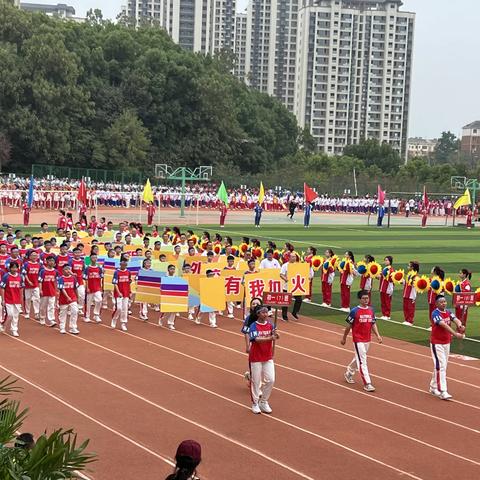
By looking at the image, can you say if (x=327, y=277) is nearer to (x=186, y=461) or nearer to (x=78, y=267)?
(x=78, y=267)

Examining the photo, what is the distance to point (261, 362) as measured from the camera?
517 inches

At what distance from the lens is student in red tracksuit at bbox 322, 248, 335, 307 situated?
77.8 feet

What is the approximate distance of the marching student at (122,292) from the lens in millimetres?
19578

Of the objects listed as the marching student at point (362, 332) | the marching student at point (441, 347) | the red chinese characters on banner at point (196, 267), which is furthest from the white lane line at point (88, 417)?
the red chinese characters on banner at point (196, 267)

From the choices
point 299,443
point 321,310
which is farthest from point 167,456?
point 321,310

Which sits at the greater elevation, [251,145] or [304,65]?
[304,65]

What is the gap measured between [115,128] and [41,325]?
180 ft

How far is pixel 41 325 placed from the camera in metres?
19.8

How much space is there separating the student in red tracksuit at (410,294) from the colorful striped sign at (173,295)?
5673 mm

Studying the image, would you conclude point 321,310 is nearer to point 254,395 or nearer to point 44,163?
point 254,395

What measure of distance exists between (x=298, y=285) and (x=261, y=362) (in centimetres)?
887

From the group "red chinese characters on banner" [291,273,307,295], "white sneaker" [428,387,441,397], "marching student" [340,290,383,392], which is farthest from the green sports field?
"marching student" [340,290,383,392]

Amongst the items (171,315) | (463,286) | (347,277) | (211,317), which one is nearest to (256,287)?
(211,317)

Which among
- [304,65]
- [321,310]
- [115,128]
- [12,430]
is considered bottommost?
[321,310]
